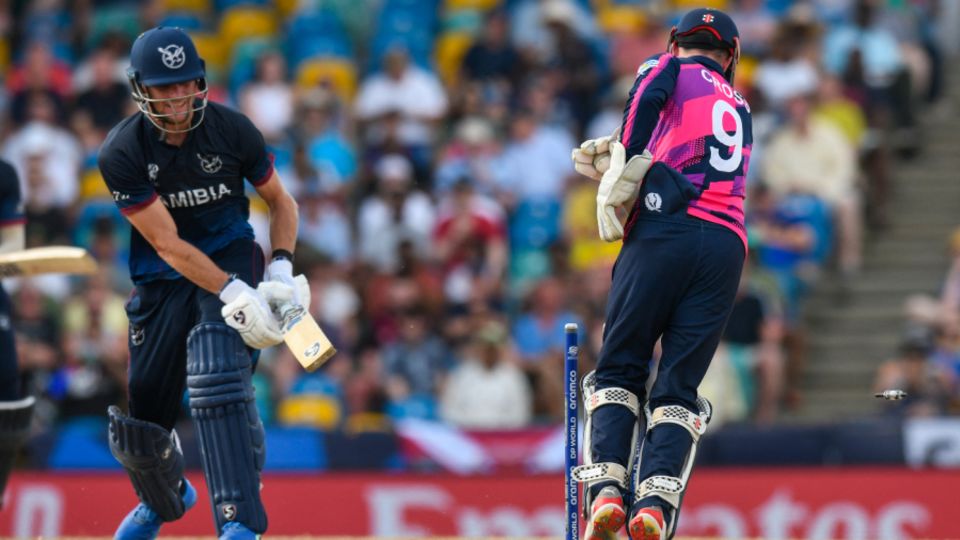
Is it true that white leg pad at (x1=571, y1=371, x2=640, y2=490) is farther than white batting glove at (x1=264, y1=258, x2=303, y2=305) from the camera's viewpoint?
No

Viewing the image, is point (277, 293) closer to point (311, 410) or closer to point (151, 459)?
point (151, 459)

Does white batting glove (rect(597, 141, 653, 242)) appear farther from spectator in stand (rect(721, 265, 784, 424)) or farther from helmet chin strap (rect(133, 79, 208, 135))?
spectator in stand (rect(721, 265, 784, 424))

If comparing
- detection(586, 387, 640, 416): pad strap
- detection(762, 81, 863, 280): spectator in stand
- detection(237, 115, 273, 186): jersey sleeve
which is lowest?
detection(586, 387, 640, 416): pad strap

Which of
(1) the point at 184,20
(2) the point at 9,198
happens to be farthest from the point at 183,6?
(2) the point at 9,198

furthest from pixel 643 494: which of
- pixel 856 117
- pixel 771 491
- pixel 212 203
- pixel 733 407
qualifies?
pixel 856 117

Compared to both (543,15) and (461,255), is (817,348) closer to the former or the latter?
(461,255)

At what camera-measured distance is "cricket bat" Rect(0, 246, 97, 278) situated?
8.64 meters

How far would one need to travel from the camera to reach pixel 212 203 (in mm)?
7727

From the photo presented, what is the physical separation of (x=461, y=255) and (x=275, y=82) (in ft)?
10.3

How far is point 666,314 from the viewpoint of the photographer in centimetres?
736

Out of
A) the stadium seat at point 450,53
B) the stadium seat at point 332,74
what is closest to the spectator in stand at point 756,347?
the stadium seat at point 450,53

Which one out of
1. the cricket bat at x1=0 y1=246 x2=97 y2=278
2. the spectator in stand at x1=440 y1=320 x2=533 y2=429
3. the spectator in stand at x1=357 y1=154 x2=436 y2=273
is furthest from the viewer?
the spectator in stand at x1=357 y1=154 x2=436 y2=273

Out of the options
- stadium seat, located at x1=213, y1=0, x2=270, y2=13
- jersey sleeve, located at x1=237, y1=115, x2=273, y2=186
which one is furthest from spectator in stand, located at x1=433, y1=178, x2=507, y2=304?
jersey sleeve, located at x1=237, y1=115, x2=273, y2=186

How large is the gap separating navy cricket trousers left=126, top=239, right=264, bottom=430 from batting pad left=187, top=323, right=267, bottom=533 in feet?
0.92
